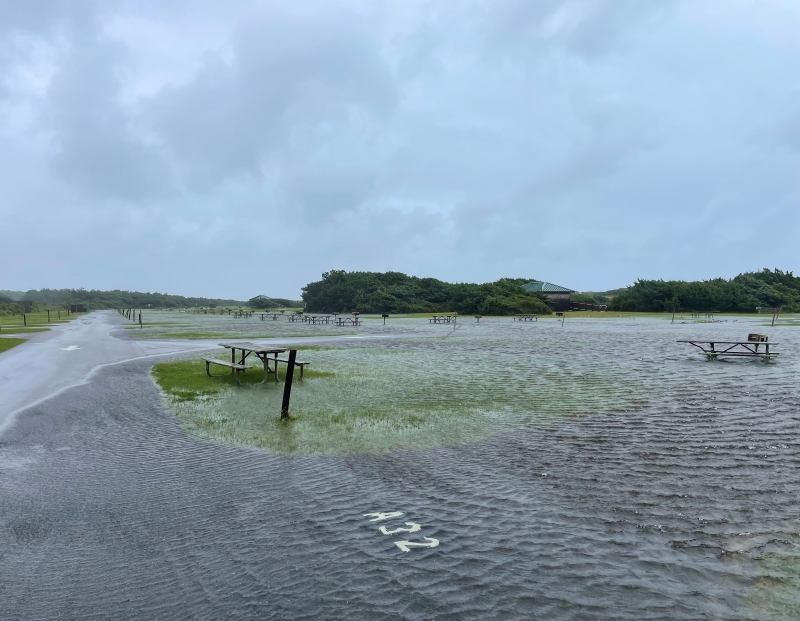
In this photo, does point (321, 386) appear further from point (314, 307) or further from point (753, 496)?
point (314, 307)

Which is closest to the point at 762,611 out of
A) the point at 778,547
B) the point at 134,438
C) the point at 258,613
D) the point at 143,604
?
the point at 778,547

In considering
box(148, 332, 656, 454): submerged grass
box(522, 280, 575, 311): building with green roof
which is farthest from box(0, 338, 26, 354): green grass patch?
box(522, 280, 575, 311): building with green roof

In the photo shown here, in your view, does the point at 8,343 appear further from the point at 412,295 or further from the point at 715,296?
the point at 715,296

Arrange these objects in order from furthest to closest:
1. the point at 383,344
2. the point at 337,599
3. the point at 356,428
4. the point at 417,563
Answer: the point at 383,344 → the point at 356,428 → the point at 417,563 → the point at 337,599

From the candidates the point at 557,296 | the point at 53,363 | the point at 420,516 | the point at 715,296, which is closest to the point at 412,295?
the point at 557,296

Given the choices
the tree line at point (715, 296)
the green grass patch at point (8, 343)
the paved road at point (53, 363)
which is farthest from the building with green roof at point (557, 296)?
the green grass patch at point (8, 343)

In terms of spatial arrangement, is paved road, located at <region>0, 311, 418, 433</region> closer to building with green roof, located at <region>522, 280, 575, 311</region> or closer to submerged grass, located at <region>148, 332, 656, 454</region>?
submerged grass, located at <region>148, 332, 656, 454</region>

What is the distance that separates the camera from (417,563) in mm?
4641

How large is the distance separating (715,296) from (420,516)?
9162 centimetres

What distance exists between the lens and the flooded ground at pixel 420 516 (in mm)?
4066

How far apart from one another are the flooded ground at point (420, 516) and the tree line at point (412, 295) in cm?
7203

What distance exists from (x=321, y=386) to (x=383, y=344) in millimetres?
13677

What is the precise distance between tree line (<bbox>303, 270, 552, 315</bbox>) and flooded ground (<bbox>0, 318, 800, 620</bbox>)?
236ft

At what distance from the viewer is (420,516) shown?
5668 mm
